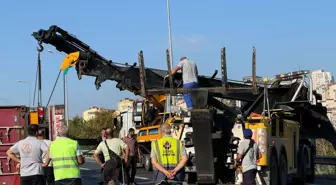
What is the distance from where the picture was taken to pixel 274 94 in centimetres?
1716

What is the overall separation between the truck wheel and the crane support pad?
2.62 metres

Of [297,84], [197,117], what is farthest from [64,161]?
[297,84]

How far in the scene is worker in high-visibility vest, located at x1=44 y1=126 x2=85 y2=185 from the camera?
346 inches

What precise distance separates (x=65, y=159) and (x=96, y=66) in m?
8.88

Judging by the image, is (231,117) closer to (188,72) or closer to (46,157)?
(188,72)

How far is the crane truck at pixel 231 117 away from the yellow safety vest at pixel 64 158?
4140mm

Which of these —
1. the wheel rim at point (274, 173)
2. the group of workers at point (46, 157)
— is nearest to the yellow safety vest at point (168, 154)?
the group of workers at point (46, 157)

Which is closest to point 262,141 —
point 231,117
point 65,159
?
point 231,117

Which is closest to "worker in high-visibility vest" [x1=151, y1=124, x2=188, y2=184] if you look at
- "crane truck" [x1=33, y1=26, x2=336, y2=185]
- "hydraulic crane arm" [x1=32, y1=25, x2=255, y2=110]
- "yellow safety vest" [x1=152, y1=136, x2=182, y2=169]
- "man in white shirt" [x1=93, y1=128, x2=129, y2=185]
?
"yellow safety vest" [x1=152, y1=136, x2=182, y2=169]

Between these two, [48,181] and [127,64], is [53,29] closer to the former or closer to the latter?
[127,64]

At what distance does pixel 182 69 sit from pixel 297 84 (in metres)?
5.36

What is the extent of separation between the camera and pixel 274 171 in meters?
14.2

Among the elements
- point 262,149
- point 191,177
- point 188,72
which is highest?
point 188,72

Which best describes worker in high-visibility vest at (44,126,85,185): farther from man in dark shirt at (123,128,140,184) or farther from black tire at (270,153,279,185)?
man in dark shirt at (123,128,140,184)
